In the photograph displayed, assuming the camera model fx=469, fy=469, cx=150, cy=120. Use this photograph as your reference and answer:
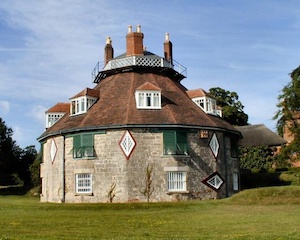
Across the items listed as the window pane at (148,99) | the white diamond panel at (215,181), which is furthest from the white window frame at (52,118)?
the white diamond panel at (215,181)

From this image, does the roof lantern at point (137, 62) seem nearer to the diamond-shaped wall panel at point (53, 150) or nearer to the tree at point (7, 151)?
the diamond-shaped wall panel at point (53, 150)

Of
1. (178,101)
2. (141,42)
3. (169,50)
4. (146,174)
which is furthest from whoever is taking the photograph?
(169,50)

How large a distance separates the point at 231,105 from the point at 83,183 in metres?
43.1

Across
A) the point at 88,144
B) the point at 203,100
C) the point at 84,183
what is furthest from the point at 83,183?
the point at 203,100

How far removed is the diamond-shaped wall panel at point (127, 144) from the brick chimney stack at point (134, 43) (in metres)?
9.37

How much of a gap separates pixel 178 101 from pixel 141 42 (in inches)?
263

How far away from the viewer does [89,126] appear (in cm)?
3109

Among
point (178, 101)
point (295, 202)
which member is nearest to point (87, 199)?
point (178, 101)

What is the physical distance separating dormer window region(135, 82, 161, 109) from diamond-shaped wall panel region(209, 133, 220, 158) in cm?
432

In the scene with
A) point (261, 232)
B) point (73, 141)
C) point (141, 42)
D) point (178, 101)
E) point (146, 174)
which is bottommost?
point (261, 232)

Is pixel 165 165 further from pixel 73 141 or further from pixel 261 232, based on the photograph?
pixel 261 232

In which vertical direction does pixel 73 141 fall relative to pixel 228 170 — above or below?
above

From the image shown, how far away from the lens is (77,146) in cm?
3166

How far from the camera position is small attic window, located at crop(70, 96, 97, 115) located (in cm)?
3381
